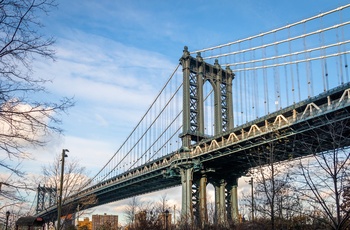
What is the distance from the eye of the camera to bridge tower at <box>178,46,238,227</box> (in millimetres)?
53969

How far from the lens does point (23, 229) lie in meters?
43.1

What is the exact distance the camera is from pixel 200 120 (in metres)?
55.5

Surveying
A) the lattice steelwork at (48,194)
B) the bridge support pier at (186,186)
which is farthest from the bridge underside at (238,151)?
the lattice steelwork at (48,194)

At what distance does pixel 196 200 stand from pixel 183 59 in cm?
1927

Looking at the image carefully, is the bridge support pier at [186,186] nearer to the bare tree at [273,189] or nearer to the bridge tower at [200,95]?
the bridge tower at [200,95]

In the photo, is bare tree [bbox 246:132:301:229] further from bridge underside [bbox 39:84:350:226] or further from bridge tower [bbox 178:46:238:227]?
bridge tower [bbox 178:46:238:227]

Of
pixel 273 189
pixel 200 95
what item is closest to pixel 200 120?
pixel 200 95

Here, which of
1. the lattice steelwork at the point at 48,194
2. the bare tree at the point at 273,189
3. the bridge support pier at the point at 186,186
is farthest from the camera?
the bridge support pier at the point at 186,186

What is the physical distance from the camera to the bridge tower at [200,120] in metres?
54.0

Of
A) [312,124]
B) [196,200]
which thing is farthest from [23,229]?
[312,124]

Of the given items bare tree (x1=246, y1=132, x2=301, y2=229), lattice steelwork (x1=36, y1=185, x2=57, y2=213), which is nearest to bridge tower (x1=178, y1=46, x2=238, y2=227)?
lattice steelwork (x1=36, y1=185, x2=57, y2=213)

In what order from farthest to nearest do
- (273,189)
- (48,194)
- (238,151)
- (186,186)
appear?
(48,194)
(186,186)
(238,151)
(273,189)

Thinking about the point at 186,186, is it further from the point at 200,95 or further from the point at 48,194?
the point at 48,194

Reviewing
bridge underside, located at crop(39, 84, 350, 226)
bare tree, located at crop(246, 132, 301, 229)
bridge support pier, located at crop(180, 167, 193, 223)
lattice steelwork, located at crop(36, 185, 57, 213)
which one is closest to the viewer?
bare tree, located at crop(246, 132, 301, 229)
